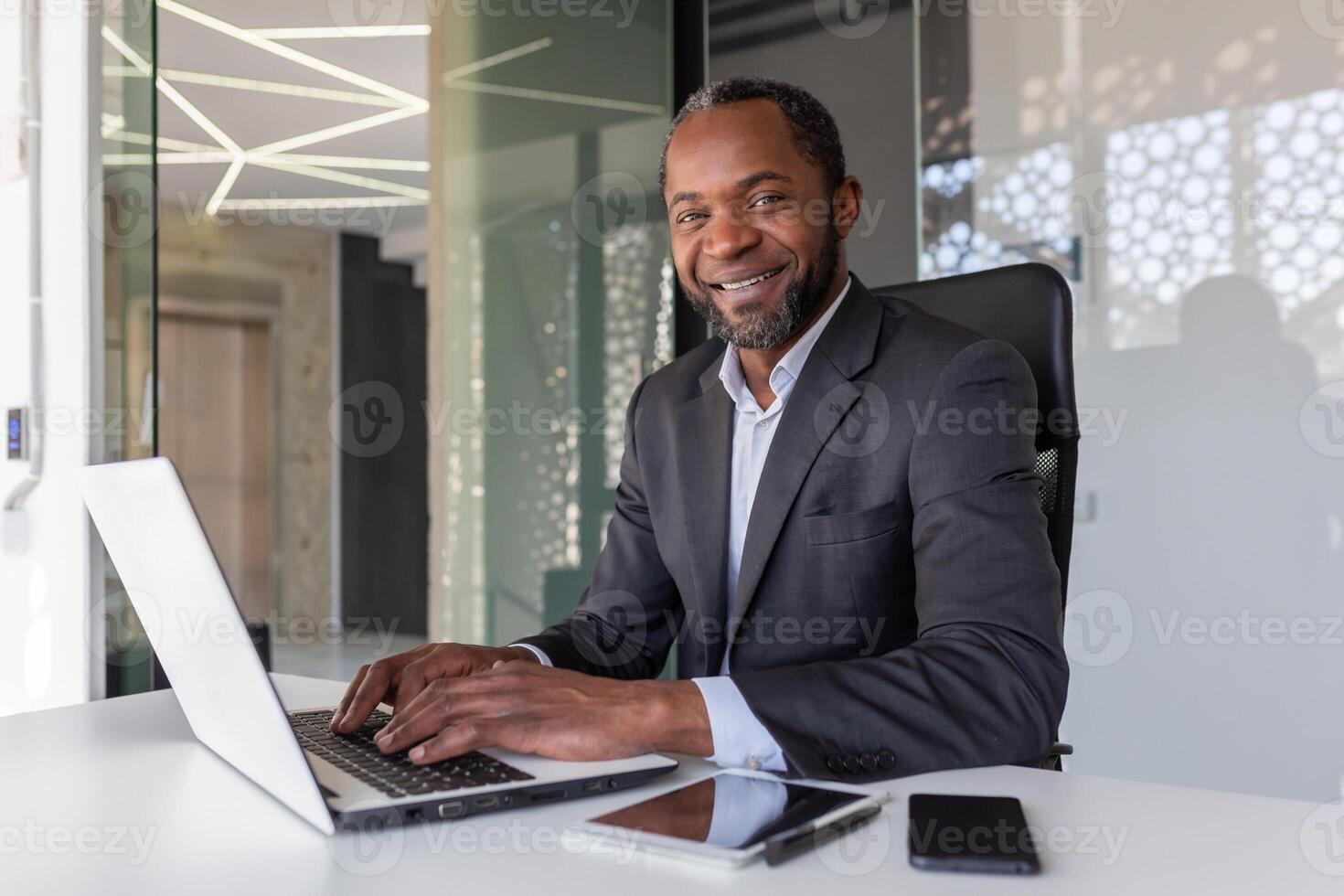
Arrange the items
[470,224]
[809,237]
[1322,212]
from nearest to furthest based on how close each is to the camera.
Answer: [809,237] < [1322,212] < [470,224]

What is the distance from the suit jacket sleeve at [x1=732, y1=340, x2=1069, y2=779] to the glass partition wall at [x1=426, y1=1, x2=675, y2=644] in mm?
2117

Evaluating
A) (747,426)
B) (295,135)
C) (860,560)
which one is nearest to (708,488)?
(747,426)

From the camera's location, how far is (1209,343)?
2697mm

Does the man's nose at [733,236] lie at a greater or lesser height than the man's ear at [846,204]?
lesser

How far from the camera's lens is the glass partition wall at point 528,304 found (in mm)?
3332

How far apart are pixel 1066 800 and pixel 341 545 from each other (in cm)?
741

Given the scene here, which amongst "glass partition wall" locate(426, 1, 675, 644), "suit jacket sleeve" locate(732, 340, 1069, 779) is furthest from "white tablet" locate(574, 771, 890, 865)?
"glass partition wall" locate(426, 1, 675, 644)

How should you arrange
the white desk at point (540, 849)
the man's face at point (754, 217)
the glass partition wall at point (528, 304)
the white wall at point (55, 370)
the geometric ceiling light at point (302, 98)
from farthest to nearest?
the glass partition wall at point (528, 304)
the geometric ceiling light at point (302, 98)
the white wall at point (55, 370)
the man's face at point (754, 217)
the white desk at point (540, 849)

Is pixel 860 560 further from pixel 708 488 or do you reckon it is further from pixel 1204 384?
pixel 1204 384

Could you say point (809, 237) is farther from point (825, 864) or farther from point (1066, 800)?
point (825, 864)

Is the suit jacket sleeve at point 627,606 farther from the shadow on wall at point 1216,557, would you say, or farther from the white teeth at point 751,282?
the shadow on wall at point 1216,557

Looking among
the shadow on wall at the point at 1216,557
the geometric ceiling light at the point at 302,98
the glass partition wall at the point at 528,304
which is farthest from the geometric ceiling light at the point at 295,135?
the shadow on wall at the point at 1216,557

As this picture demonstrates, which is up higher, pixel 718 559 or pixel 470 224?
pixel 470 224

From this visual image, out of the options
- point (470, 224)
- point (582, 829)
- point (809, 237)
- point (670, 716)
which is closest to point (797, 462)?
point (809, 237)
